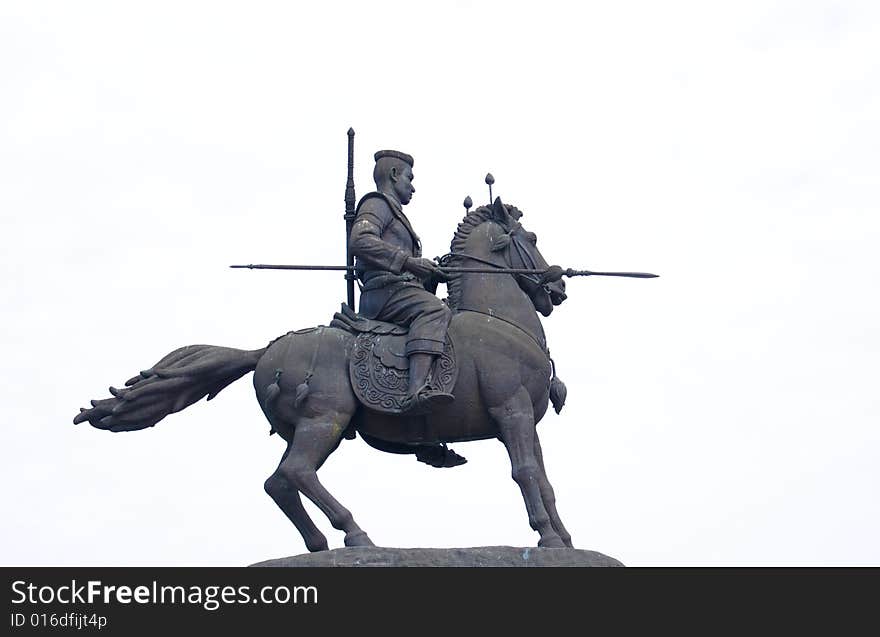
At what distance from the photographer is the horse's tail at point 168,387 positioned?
23.6m

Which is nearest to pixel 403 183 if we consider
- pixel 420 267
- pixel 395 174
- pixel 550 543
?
pixel 395 174

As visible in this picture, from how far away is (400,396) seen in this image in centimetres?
2320

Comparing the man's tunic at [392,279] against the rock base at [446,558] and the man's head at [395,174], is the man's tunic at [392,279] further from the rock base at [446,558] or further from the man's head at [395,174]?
the rock base at [446,558]

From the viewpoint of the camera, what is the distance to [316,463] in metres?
23.2

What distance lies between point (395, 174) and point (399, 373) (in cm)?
207

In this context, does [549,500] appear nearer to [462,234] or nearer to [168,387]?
[462,234]

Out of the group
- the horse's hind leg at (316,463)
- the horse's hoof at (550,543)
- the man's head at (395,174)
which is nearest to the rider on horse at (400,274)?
the man's head at (395,174)

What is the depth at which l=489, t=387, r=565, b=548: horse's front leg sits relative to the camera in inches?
906

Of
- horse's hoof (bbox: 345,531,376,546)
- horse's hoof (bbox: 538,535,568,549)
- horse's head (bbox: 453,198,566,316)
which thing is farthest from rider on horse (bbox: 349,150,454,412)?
horse's hoof (bbox: 538,535,568,549)

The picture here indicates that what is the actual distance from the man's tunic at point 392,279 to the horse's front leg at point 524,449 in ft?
2.63

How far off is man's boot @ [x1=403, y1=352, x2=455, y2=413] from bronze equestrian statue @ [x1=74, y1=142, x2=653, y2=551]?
12 millimetres
